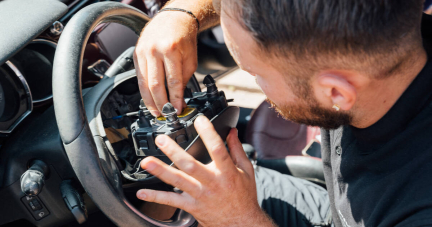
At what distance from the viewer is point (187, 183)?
2.67ft

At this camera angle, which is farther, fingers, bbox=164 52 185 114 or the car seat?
the car seat

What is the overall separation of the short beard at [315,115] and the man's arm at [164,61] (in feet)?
0.99

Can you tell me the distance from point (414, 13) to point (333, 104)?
26 cm

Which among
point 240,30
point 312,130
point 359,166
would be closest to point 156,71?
point 240,30

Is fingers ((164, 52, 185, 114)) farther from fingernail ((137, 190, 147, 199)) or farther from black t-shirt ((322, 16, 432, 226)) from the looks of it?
black t-shirt ((322, 16, 432, 226))

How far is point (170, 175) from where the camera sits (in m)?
0.79

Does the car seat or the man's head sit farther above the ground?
the man's head

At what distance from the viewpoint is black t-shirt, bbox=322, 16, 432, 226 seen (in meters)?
0.81

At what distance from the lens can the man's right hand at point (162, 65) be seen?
101 centimetres

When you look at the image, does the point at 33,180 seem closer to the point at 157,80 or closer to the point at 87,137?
the point at 87,137

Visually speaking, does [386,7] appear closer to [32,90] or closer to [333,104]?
[333,104]

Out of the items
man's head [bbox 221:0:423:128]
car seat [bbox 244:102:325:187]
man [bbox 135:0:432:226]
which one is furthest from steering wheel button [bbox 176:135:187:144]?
car seat [bbox 244:102:325:187]

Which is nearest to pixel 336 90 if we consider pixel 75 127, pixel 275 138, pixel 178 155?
pixel 178 155

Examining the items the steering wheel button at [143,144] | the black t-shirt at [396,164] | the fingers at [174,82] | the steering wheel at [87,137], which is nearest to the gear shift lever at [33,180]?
the steering wheel at [87,137]
